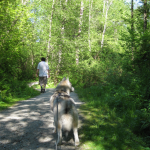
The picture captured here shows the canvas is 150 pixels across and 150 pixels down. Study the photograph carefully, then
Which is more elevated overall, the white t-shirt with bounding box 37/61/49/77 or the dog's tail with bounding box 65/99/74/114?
the white t-shirt with bounding box 37/61/49/77

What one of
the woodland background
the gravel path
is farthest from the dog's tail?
the woodland background

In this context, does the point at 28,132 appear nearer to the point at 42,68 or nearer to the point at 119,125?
the point at 119,125

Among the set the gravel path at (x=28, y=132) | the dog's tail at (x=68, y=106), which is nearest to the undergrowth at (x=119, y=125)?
the gravel path at (x=28, y=132)

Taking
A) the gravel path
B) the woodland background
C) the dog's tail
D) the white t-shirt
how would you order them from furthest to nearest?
1. the white t-shirt
2. the woodland background
3. the gravel path
4. the dog's tail

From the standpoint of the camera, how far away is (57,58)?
14656mm

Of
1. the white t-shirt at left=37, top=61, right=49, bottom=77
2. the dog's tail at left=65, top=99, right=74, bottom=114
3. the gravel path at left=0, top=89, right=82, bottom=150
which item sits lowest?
the gravel path at left=0, top=89, right=82, bottom=150

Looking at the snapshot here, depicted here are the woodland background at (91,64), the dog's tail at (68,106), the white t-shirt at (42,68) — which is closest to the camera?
the dog's tail at (68,106)

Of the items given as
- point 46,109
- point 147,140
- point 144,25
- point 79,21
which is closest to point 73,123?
point 147,140

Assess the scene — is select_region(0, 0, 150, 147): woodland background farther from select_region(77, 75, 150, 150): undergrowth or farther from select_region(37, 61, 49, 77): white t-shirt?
select_region(37, 61, 49, 77): white t-shirt

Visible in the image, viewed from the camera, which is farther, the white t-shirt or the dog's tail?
the white t-shirt

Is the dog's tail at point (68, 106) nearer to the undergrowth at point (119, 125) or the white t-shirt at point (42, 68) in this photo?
the undergrowth at point (119, 125)

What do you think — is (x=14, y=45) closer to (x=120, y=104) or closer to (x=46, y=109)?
(x=46, y=109)

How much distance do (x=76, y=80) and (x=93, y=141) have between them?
10.2 m

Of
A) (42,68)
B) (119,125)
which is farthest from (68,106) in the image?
(42,68)
